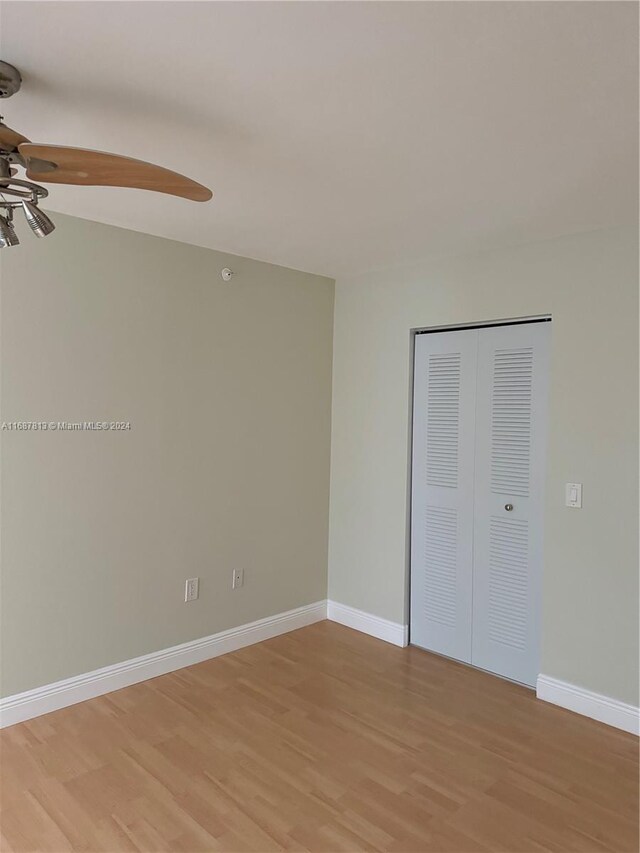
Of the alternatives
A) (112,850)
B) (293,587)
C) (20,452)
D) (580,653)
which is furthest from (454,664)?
(20,452)

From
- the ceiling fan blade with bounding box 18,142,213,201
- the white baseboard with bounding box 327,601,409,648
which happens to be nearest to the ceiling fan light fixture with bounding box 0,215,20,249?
the ceiling fan blade with bounding box 18,142,213,201

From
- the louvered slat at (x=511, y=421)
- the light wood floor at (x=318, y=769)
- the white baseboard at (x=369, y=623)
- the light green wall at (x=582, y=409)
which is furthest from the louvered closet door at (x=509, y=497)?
the white baseboard at (x=369, y=623)

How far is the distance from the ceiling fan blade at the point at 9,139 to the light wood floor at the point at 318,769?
7.16ft

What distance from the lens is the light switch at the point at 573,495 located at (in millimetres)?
2951

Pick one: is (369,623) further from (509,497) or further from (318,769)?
(318,769)

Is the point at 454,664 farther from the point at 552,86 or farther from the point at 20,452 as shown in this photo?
the point at 552,86

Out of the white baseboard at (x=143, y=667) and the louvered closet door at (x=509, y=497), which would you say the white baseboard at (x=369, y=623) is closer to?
the white baseboard at (x=143, y=667)

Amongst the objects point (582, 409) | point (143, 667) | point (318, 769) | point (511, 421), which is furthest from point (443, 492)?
point (143, 667)

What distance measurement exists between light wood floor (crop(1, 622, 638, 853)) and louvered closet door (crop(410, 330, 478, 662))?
34 centimetres

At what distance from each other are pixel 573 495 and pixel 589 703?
0.99m

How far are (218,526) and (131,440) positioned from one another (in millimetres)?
750

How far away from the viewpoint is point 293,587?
398 cm

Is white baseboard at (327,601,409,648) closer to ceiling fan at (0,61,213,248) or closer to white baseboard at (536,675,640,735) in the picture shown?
white baseboard at (536,675,640,735)

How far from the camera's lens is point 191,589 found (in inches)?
134
